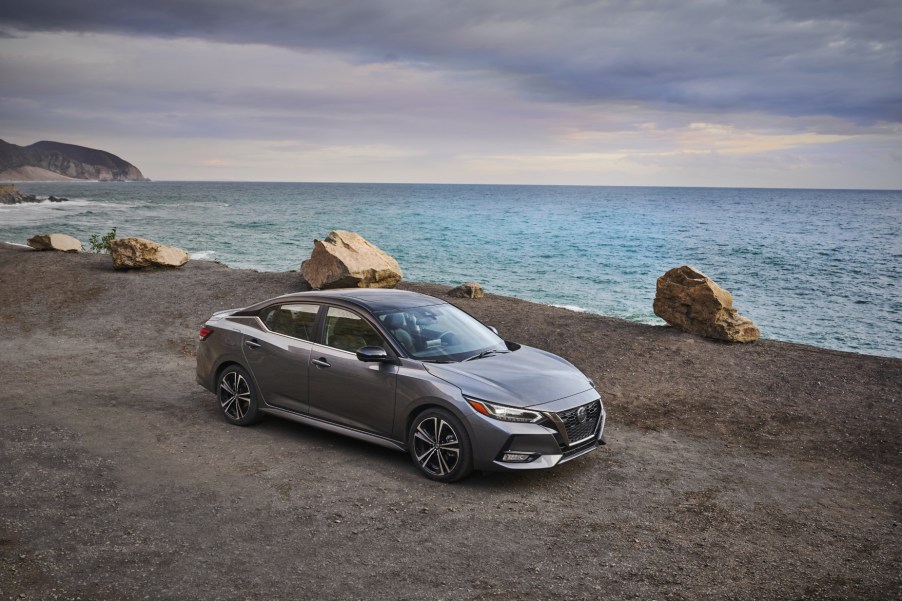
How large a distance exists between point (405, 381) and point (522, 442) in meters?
1.30

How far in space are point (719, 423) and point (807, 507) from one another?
2.64 m

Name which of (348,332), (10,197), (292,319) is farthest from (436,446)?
(10,197)

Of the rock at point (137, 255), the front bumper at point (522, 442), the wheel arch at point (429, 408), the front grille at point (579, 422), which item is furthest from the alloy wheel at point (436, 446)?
the rock at point (137, 255)

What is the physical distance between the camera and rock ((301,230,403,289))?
1572cm

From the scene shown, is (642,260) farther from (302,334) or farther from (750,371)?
(302,334)

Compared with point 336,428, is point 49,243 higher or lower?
higher

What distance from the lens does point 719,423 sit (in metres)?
9.12

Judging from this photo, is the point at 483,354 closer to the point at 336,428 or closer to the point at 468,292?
the point at 336,428

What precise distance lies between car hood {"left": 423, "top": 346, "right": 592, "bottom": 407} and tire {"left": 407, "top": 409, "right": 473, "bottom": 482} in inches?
14.4

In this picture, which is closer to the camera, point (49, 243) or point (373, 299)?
point (373, 299)

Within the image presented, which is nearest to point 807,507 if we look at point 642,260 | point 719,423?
point 719,423

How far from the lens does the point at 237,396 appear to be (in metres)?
8.34

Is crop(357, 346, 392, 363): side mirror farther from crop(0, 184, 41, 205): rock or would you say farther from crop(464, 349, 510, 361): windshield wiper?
crop(0, 184, 41, 205): rock

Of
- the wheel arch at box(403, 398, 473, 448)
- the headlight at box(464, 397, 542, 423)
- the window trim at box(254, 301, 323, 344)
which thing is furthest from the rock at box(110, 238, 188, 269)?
the headlight at box(464, 397, 542, 423)
